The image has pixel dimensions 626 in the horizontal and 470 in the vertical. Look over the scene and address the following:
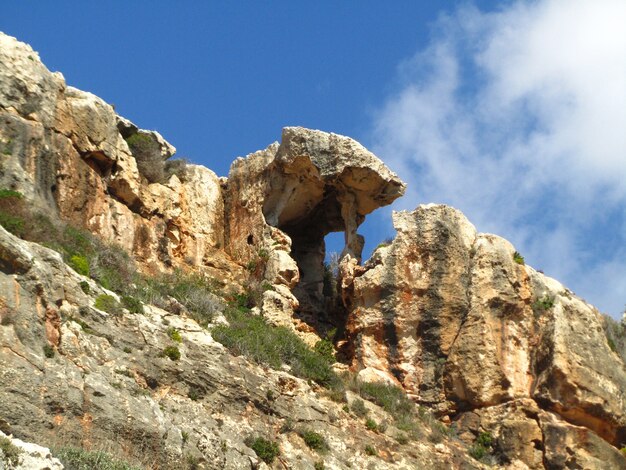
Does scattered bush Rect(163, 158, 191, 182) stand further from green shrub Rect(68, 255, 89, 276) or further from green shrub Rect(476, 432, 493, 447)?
green shrub Rect(476, 432, 493, 447)

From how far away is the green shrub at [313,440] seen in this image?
2159cm

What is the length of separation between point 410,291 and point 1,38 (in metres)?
13.9

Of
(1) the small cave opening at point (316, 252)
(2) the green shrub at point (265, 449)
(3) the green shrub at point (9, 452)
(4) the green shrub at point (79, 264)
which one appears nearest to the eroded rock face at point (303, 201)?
(1) the small cave opening at point (316, 252)

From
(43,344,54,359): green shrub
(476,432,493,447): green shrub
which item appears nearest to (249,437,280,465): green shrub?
(43,344,54,359): green shrub

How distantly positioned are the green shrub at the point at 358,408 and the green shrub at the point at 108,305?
6.71 m

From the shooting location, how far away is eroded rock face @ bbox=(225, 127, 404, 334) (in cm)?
3159

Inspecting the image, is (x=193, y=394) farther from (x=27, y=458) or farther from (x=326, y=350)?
(x=27, y=458)

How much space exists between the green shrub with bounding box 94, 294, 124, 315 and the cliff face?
148 mm

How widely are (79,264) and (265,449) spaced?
242 inches

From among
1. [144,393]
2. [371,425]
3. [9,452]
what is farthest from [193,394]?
[9,452]

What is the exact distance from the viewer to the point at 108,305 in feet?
68.7

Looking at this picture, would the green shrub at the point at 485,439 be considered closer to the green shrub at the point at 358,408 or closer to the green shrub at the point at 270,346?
the green shrub at the point at 358,408

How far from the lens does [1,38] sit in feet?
88.4

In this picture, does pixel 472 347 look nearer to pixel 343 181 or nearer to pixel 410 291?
pixel 410 291
